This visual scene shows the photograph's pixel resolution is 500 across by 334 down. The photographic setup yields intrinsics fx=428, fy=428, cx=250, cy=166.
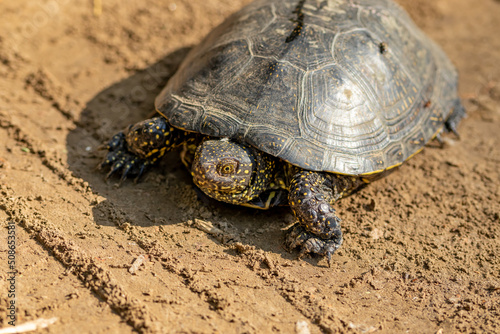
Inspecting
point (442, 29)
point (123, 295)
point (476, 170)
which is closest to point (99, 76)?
point (123, 295)

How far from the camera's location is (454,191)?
4719 millimetres

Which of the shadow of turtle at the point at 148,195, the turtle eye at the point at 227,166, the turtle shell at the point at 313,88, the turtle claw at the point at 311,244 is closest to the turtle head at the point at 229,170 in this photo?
the turtle eye at the point at 227,166

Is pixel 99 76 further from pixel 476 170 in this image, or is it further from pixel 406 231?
pixel 476 170

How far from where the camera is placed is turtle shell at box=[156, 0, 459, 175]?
4031 millimetres

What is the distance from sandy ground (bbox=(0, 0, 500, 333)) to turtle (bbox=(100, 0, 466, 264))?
29cm

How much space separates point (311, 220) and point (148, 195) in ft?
5.48

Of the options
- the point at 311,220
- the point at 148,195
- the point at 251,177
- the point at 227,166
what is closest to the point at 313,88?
the point at 251,177

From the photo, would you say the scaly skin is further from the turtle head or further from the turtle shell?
the turtle shell

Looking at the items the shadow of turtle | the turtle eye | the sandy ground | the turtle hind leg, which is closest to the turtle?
the turtle eye

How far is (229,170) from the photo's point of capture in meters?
3.81

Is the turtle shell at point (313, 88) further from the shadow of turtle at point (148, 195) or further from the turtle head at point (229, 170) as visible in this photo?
the shadow of turtle at point (148, 195)

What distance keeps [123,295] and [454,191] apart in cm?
361

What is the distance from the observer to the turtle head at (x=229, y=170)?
3771 mm

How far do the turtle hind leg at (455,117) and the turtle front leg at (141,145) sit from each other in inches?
133
